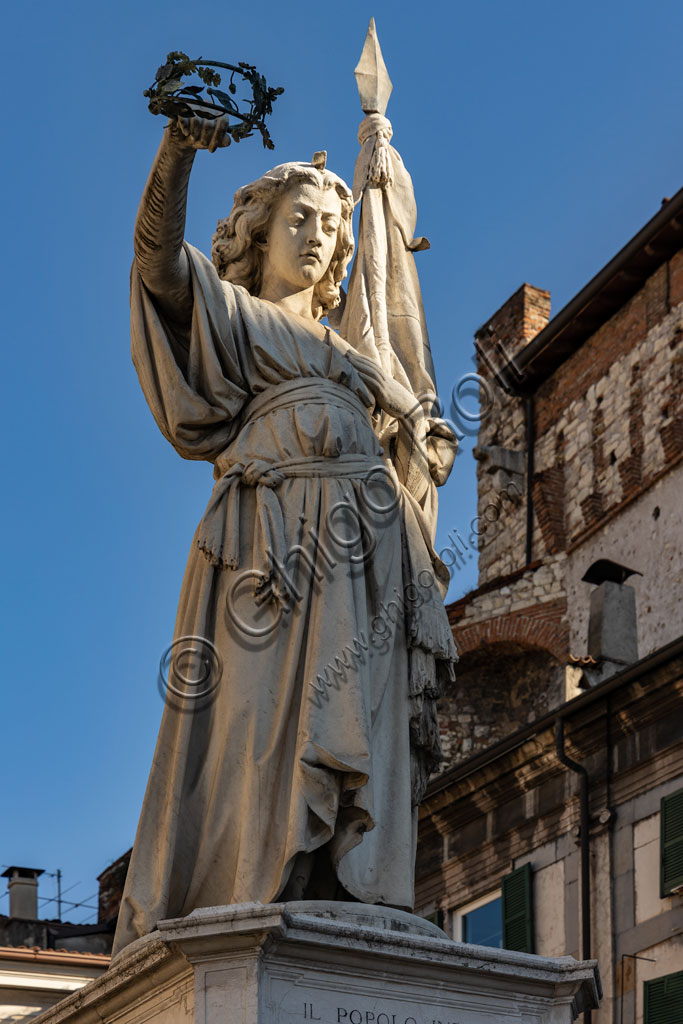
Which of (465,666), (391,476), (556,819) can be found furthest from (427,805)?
(391,476)

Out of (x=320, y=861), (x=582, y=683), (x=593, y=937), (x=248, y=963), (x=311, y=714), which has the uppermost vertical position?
(x=582, y=683)

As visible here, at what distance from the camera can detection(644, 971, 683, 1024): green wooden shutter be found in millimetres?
18325

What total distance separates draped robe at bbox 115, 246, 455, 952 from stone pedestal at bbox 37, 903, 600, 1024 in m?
0.31

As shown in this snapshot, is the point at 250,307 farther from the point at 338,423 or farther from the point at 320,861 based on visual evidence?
the point at 320,861

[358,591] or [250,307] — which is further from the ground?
[250,307]

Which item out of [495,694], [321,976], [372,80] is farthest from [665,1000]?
[321,976]

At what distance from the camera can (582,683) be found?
956 inches

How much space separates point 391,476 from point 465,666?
22.1 metres

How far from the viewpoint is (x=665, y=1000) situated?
18531 mm

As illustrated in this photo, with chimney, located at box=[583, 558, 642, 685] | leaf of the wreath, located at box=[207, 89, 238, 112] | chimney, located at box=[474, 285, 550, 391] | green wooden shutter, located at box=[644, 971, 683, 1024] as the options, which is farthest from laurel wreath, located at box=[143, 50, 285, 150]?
chimney, located at box=[474, 285, 550, 391]

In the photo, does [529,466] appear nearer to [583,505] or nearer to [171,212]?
[583,505]

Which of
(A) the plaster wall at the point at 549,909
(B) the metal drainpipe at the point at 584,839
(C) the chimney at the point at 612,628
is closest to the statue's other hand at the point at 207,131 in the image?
(B) the metal drainpipe at the point at 584,839

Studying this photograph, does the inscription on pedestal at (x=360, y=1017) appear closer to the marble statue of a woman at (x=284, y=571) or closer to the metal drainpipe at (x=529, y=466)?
the marble statue of a woman at (x=284, y=571)

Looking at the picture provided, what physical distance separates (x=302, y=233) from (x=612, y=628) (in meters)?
18.4
